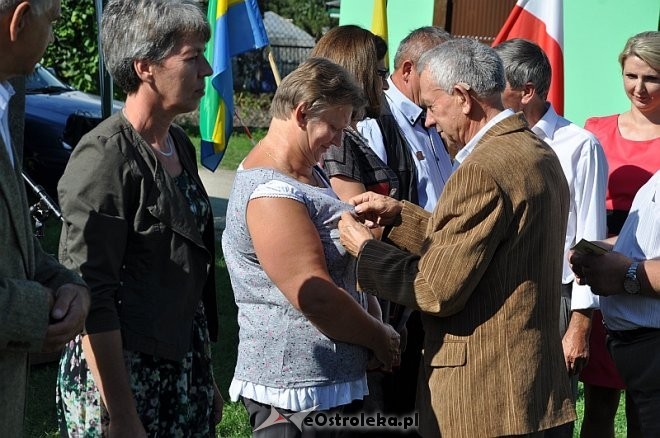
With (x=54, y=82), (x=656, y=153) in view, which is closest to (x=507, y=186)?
(x=656, y=153)

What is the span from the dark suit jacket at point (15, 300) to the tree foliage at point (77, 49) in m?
13.3

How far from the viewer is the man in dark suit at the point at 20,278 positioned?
2.04 m

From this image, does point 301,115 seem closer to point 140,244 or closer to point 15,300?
point 140,244

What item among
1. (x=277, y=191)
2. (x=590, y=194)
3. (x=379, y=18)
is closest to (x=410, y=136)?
(x=590, y=194)

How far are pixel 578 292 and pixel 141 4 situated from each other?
243 cm

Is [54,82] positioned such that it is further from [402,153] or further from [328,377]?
[328,377]

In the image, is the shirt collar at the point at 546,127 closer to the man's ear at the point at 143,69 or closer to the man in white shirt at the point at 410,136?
the man in white shirt at the point at 410,136

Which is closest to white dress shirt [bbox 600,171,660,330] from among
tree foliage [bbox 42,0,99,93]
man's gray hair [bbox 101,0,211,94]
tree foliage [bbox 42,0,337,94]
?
man's gray hair [bbox 101,0,211,94]

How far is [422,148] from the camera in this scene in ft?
14.5

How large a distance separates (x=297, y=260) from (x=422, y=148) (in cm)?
170

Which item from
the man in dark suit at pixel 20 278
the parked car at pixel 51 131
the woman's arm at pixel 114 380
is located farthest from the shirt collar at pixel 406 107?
the parked car at pixel 51 131

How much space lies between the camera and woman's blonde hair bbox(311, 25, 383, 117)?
160 inches

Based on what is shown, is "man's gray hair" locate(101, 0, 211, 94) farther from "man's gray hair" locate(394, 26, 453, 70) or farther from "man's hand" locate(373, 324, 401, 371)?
"man's gray hair" locate(394, 26, 453, 70)

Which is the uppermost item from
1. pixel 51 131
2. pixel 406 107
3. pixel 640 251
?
pixel 406 107
